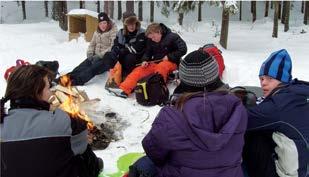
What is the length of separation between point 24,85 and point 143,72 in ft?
13.5

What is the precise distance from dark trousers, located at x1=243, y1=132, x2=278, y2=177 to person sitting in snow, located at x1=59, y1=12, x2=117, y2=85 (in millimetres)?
4313

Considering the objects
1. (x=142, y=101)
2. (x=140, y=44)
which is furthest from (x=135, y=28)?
(x=142, y=101)

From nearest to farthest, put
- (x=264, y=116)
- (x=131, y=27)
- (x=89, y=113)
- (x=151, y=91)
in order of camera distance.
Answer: (x=264, y=116) < (x=89, y=113) < (x=151, y=91) < (x=131, y=27)

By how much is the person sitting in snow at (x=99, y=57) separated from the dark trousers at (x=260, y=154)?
4313 millimetres

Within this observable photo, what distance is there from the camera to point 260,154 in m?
3.09

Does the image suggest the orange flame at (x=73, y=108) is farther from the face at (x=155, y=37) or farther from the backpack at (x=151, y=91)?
the face at (x=155, y=37)

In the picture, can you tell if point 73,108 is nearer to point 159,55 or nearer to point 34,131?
point 159,55

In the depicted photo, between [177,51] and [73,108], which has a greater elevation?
[177,51]

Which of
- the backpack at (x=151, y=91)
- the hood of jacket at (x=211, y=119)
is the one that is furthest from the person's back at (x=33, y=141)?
the backpack at (x=151, y=91)

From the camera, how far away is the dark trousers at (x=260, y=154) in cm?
307

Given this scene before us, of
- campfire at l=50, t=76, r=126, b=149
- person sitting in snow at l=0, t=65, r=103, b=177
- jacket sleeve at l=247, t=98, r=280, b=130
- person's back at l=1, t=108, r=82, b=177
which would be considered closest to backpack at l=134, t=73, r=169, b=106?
campfire at l=50, t=76, r=126, b=149

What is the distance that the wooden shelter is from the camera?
11.4 meters

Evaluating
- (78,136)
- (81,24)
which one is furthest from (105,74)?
(81,24)

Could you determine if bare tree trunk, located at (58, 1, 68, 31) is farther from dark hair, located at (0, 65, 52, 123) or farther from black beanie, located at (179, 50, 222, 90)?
black beanie, located at (179, 50, 222, 90)
